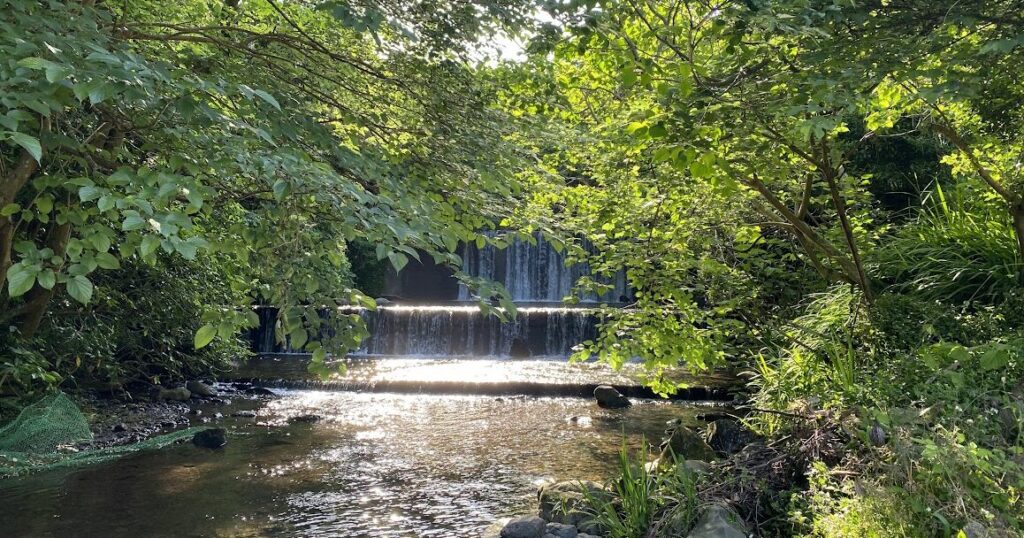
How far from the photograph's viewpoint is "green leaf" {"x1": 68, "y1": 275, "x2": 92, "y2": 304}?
2.35m

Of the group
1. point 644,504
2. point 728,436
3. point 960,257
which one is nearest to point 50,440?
point 644,504

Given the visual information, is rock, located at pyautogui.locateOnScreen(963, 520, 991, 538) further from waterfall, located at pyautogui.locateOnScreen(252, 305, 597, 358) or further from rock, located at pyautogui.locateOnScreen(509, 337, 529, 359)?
rock, located at pyautogui.locateOnScreen(509, 337, 529, 359)

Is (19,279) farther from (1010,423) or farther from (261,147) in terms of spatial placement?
(1010,423)

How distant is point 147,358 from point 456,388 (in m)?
5.02

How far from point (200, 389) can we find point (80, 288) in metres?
10.5

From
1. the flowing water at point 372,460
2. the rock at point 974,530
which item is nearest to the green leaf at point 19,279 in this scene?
the flowing water at point 372,460

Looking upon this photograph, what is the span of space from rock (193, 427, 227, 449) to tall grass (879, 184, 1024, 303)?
758 cm

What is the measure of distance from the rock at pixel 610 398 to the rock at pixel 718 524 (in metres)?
6.43

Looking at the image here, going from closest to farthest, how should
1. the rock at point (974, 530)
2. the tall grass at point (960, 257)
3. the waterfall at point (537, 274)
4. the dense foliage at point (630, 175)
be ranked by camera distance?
the dense foliage at point (630, 175), the rock at point (974, 530), the tall grass at point (960, 257), the waterfall at point (537, 274)

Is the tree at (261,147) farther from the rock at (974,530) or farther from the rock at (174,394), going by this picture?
the rock at (174,394)

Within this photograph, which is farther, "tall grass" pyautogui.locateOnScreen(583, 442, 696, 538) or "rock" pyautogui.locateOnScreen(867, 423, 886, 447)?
"tall grass" pyautogui.locateOnScreen(583, 442, 696, 538)

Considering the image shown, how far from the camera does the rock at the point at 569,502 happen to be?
565cm

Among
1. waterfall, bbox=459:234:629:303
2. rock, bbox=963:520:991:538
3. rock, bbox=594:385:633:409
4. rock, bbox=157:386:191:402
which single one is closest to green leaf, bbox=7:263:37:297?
rock, bbox=963:520:991:538

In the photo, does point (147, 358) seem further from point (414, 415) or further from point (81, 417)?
point (414, 415)
